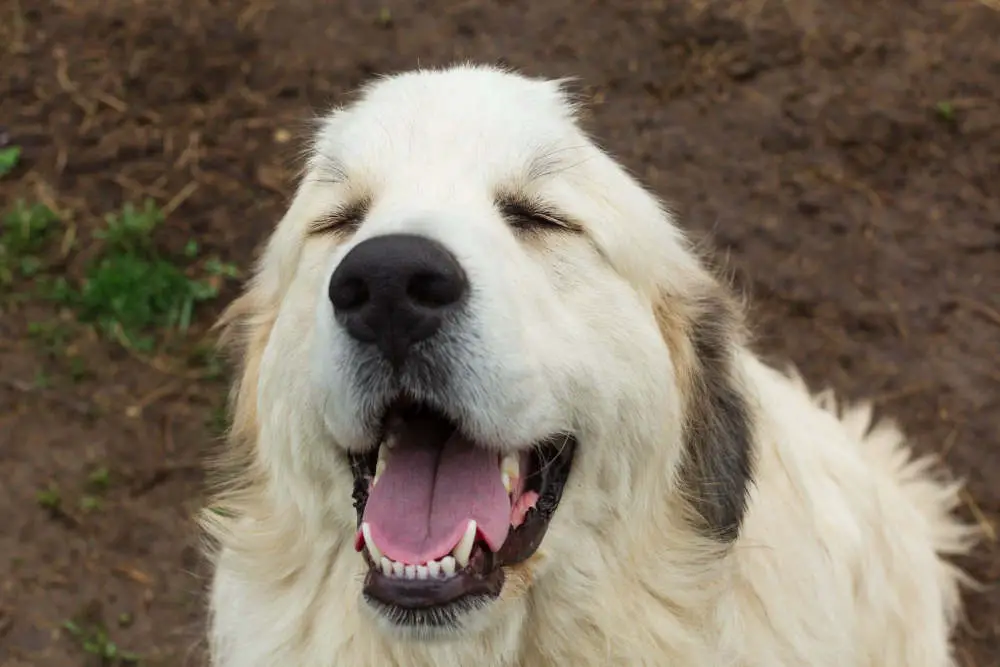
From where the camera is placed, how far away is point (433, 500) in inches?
75.4

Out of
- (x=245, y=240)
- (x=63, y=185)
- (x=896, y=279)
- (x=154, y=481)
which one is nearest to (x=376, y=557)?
(x=154, y=481)

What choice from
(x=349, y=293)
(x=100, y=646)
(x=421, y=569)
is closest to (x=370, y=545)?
(x=421, y=569)

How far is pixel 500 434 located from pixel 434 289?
0.32 metres

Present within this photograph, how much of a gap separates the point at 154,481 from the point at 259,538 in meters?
1.69

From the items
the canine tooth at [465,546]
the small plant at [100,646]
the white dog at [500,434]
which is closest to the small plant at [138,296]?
the small plant at [100,646]

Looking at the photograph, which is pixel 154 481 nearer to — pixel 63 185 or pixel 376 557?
pixel 63 185

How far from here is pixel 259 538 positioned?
234cm

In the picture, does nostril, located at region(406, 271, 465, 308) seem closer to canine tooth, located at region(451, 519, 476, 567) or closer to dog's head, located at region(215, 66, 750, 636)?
dog's head, located at region(215, 66, 750, 636)

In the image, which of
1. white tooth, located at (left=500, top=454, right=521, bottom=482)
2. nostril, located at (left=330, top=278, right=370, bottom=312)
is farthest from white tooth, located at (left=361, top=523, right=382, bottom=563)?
nostril, located at (left=330, top=278, right=370, bottom=312)

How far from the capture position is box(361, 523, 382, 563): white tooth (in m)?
1.86

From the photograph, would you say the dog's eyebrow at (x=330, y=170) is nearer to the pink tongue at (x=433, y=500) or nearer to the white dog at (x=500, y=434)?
the white dog at (x=500, y=434)

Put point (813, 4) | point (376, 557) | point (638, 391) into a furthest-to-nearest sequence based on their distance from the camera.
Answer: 1. point (813, 4)
2. point (638, 391)
3. point (376, 557)

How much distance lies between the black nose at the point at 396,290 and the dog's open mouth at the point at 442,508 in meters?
0.18

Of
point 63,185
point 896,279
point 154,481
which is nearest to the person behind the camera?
point 154,481
